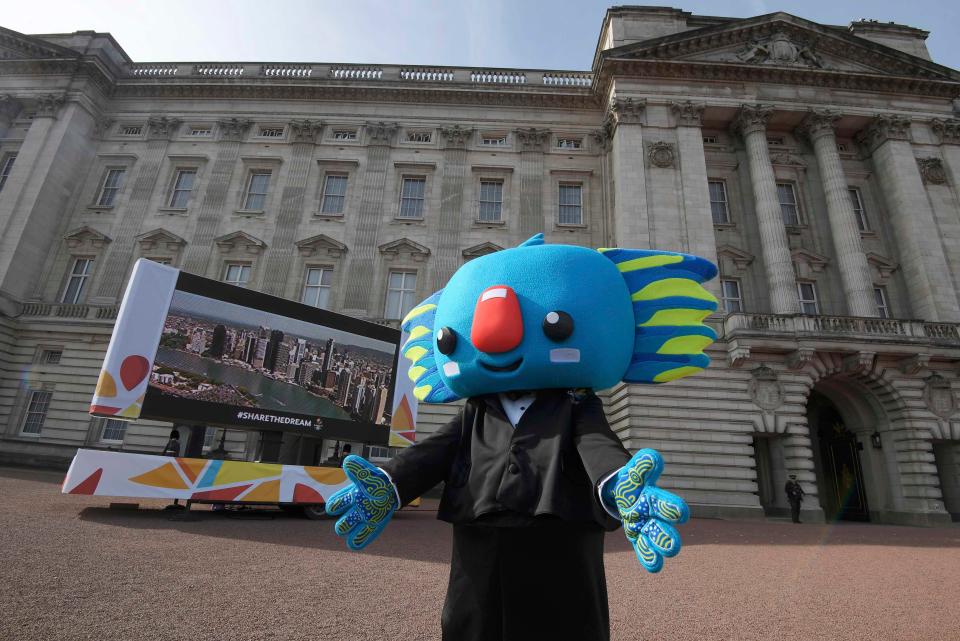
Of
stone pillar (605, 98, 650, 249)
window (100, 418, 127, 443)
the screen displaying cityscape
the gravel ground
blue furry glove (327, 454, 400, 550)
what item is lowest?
the gravel ground

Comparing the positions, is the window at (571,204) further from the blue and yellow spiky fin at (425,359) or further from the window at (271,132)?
the blue and yellow spiky fin at (425,359)

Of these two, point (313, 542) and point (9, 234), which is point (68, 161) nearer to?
point (9, 234)

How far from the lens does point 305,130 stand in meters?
23.6

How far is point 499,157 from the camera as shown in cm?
2319

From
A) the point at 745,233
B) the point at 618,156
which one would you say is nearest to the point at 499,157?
the point at 618,156

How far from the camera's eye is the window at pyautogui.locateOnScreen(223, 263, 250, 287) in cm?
2134

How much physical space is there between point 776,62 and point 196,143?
88.3ft

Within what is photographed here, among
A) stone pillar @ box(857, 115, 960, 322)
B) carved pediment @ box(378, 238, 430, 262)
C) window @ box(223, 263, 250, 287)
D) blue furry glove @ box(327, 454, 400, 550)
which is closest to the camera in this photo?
blue furry glove @ box(327, 454, 400, 550)

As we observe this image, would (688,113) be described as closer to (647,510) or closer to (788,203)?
(788,203)

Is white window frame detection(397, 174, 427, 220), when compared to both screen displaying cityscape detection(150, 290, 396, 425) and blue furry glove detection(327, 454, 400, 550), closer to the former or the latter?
screen displaying cityscape detection(150, 290, 396, 425)

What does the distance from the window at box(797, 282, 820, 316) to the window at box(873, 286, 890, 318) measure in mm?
2263

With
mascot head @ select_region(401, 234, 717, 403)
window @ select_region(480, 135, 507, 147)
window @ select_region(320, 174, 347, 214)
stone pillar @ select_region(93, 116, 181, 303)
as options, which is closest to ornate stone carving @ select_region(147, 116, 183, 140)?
stone pillar @ select_region(93, 116, 181, 303)

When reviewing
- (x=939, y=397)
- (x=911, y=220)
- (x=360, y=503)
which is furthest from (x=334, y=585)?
(x=911, y=220)

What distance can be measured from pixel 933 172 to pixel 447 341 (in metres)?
27.5
